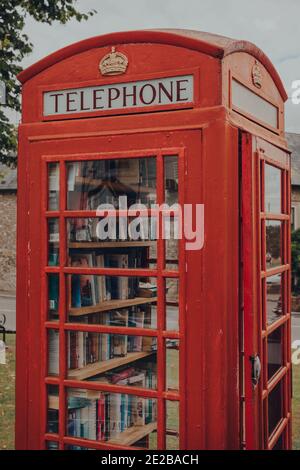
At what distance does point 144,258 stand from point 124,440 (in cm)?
102

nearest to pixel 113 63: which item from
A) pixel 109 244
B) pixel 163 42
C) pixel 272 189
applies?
pixel 163 42

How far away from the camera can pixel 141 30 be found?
2.88 m

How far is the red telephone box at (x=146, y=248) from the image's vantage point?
2.69 metres

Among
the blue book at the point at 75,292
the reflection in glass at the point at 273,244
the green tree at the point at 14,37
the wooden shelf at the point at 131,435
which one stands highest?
the green tree at the point at 14,37

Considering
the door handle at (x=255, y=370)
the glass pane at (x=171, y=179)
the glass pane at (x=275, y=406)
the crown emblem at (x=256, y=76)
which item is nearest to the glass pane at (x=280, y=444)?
the glass pane at (x=275, y=406)

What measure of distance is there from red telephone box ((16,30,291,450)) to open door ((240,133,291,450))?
0.04 ft

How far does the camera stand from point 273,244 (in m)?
3.35

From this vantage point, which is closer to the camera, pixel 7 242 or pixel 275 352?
pixel 275 352

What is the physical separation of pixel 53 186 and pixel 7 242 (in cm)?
2136

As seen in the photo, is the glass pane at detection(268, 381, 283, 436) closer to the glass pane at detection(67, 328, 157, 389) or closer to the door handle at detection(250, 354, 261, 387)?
the door handle at detection(250, 354, 261, 387)

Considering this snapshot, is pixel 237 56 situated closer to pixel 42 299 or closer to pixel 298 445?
pixel 42 299

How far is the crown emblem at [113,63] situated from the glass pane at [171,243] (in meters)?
0.85

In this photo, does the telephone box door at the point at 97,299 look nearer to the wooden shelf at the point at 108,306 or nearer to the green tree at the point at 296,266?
the wooden shelf at the point at 108,306

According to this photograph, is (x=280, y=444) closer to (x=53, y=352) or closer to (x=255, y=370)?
(x=255, y=370)
